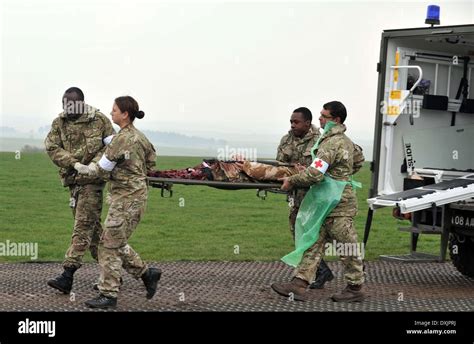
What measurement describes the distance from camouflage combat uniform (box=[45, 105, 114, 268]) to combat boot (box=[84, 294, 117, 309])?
90cm

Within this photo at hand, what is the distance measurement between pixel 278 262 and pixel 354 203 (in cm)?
311

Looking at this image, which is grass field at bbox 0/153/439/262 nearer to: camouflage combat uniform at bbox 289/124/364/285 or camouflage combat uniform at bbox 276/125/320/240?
camouflage combat uniform at bbox 276/125/320/240

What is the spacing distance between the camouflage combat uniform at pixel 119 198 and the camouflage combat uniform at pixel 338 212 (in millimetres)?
1454

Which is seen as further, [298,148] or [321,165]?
[298,148]

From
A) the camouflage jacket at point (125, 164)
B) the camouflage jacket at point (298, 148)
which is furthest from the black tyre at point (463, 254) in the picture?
the camouflage jacket at point (125, 164)

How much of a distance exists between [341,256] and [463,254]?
2.56m

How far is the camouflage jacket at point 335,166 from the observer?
909 cm

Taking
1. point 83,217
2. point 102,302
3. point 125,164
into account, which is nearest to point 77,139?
point 83,217

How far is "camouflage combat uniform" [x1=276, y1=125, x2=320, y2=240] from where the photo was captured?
10156 mm

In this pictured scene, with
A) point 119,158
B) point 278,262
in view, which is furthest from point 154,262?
point 119,158

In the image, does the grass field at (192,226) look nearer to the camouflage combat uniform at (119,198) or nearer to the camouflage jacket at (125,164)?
the camouflage combat uniform at (119,198)

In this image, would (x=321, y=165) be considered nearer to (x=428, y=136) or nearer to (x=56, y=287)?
(x=56, y=287)

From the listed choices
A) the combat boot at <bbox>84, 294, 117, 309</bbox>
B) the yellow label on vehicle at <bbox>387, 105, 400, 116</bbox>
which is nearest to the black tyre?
the yellow label on vehicle at <bbox>387, 105, 400, 116</bbox>

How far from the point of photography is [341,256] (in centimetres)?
920
